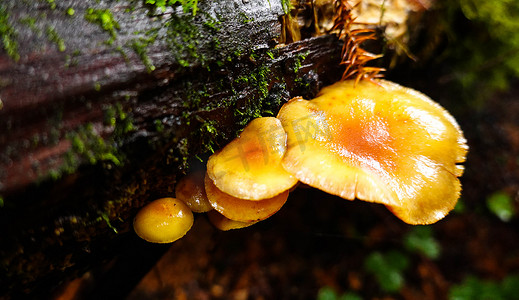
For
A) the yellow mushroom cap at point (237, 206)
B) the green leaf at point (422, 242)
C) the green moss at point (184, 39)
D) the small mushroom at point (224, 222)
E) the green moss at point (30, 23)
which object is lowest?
the green leaf at point (422, 242)

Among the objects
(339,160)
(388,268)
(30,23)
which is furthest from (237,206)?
(388,268)

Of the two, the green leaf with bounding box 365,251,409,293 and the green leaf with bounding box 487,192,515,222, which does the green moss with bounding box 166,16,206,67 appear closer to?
the green leaf with bounding box 365,251,409,293

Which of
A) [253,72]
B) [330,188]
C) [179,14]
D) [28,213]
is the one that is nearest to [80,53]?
[179,14]

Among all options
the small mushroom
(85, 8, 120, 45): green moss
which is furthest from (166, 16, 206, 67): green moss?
the small mushroom

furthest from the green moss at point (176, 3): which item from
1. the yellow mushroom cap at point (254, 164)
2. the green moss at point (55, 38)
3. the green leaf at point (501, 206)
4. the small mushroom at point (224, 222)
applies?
the green leaf at point (501, 206)

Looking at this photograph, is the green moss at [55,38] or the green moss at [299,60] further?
the green moss at [299,60]

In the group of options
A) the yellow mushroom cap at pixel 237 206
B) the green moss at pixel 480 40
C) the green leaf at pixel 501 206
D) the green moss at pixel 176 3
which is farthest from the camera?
the green leaf at pixel 501 206

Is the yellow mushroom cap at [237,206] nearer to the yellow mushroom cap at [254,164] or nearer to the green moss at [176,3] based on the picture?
the yellow mushroom cap at [254,164]
